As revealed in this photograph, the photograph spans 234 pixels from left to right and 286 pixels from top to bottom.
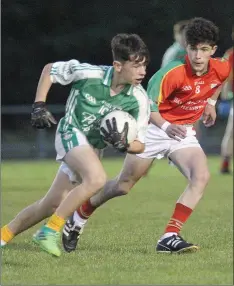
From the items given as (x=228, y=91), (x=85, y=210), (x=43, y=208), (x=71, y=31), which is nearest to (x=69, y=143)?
(x=43, y=208)

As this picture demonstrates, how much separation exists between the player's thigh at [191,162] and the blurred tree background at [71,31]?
1238cm

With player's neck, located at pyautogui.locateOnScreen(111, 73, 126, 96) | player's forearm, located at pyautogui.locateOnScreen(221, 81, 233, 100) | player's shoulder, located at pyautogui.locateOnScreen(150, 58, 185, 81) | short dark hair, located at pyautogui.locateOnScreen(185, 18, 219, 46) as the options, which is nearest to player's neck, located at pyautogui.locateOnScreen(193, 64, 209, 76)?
player's shoulder, located at pyautogui.locateOnScreen(150, 58, 185, 81)

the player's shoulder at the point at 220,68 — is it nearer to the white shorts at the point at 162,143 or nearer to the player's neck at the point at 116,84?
the white shorts at the point at 162,143

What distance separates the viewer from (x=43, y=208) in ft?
24.5

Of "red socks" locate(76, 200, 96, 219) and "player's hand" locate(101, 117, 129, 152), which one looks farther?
"red socks" locate(76, 200, 96, 219)

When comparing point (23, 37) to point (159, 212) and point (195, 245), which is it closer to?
point (159, 212)

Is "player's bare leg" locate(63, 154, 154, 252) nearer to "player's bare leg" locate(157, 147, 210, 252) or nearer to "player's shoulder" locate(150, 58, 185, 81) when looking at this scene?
"player's bare leg" locate(157, 147, 210, 252)

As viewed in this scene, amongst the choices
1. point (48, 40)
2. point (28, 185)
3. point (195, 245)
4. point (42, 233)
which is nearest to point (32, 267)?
point (42, 233)

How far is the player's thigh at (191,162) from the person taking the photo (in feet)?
26.1

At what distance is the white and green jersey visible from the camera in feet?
23.9

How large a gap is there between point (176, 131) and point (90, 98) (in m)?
0.85

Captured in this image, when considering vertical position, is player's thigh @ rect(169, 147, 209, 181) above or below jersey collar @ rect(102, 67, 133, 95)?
below

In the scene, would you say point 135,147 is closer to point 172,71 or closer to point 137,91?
point 137,91

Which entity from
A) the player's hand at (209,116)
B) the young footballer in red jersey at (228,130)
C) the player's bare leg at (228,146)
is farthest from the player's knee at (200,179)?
the player's bare leg at (228,146)
